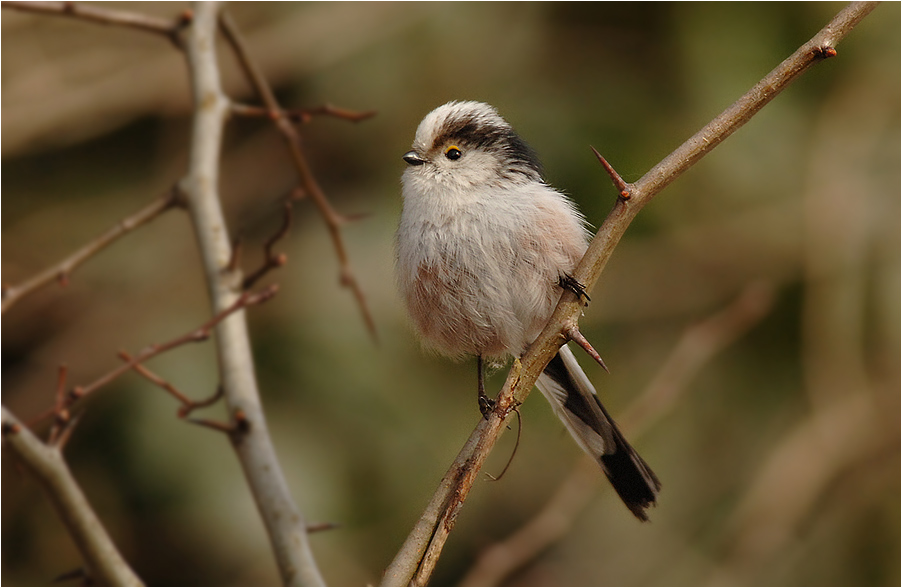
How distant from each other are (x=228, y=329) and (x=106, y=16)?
41.2 inches

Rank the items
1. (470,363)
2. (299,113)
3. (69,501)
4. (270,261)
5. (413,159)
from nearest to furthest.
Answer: (69,501) → (270,261) → (413,159) → (299,113) → (470,363)

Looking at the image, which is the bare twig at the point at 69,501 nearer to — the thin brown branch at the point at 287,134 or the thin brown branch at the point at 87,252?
the thin brown branch at the point at 87,252

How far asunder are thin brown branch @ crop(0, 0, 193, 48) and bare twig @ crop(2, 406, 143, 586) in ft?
4.02

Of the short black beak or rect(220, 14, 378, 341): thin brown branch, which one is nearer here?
the short black beak

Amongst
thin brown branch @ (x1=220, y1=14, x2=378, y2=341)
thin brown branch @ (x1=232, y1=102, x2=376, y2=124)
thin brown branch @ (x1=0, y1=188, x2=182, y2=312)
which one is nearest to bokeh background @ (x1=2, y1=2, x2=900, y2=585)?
thin brown branch @ (x1=220, y1=14, x2=378, y2=341)

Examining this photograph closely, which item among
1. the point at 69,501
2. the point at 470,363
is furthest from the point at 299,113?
the point at 470,363

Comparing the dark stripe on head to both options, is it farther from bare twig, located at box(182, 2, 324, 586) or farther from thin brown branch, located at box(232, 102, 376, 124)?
bare twig, located at box(182, 2, 324, 586)

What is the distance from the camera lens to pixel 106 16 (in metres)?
2.67

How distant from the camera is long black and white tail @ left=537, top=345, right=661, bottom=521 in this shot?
256cm

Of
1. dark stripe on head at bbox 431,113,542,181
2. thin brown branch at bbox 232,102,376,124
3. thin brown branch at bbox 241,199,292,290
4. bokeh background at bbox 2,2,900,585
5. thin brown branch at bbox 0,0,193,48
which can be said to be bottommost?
bokeh background at bbox 2,2,900,585

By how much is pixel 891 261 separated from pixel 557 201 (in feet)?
8.79

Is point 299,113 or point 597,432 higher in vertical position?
point 299,113

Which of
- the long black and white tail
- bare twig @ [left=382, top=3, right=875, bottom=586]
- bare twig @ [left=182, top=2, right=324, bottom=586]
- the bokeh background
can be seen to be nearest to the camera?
bare twig @ [left=382, top=3, right=875, bottom=586]

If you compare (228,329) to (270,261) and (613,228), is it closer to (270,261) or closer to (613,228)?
(270,261)
